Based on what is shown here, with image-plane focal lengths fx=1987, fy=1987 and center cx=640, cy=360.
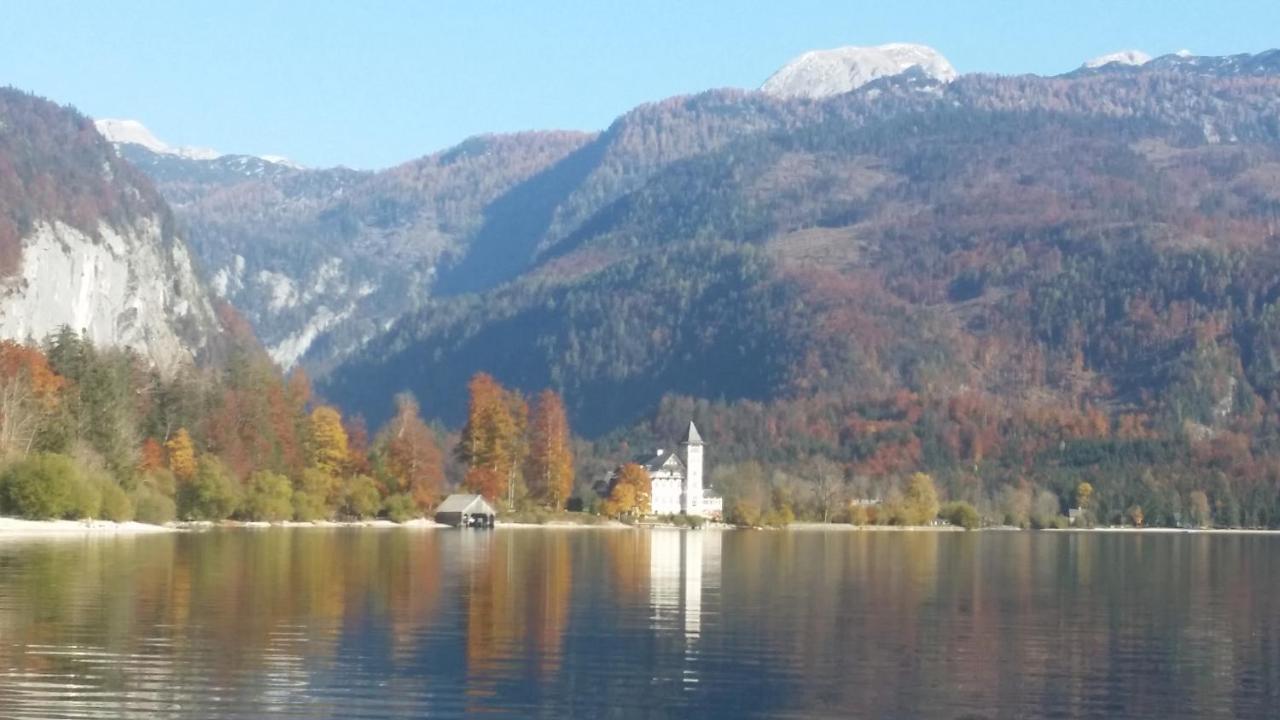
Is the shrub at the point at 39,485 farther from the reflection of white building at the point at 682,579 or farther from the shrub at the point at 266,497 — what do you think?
the reflection of white building at the point at 682,579

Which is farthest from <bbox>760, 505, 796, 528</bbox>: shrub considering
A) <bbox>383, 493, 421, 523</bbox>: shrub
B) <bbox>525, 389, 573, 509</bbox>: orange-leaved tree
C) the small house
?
<bbox>383, 493, 421, 523</bbox>: shrub

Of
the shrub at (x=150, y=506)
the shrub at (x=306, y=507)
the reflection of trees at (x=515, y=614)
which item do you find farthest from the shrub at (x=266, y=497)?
the reflection of trees at (x=515, y=614)

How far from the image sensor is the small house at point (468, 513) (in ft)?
471

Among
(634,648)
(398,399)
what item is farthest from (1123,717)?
(398,399)

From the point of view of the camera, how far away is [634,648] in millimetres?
49781

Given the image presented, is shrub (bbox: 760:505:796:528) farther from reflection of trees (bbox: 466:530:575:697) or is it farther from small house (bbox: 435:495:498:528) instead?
reflection of trees (bbox: 466:530:575:697)

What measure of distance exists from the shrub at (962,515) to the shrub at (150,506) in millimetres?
97443

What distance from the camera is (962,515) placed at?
194m

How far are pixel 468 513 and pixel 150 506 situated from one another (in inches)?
1331

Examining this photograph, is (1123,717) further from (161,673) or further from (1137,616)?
(1137,616)

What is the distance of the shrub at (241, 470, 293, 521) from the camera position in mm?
129125

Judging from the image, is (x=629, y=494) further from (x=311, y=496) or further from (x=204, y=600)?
(x=204, y=600)

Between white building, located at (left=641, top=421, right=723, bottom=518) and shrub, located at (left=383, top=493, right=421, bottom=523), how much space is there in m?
41.9

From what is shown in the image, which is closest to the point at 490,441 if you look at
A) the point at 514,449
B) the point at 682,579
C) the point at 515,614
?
the point at 514,449
